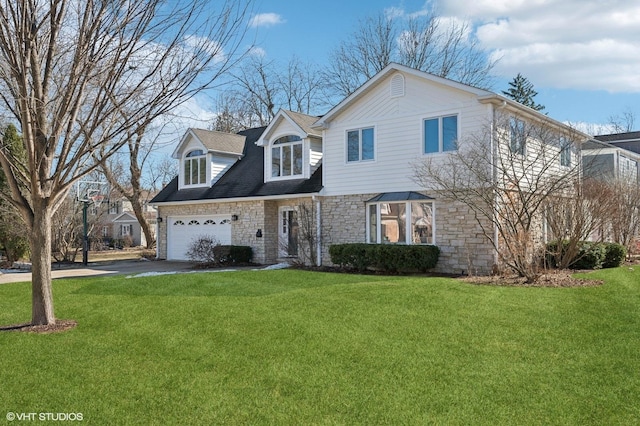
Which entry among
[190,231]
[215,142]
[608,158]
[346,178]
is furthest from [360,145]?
[608,158]

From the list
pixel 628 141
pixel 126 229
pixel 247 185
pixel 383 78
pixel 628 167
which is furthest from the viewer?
pixel 126 229

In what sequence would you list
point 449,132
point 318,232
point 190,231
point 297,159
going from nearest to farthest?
point 449,132 → point 318,232 → point 297,159 → point 190,231

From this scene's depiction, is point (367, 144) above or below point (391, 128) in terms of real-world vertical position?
below

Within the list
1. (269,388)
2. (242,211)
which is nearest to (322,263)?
(242,211)

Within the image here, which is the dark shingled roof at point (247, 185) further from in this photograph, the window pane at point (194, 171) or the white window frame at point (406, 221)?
the white window frame at point (406, 221)

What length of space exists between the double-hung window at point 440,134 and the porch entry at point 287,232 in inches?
240

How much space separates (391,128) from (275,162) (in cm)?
550

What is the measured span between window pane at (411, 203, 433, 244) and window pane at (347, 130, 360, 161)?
2.67m

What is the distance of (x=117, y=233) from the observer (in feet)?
153

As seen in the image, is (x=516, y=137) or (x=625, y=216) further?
(x=625, y=216)

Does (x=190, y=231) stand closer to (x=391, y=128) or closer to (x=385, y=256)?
(x=385, y=256)

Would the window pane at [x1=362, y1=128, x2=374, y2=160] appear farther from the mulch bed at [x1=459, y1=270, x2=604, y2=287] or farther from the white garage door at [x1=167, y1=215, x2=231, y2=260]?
the white garage door at [x1=167, y1=215, x2=231, y2=260]

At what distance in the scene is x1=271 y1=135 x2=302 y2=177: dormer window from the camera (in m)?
19.6

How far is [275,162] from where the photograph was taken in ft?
66.5
